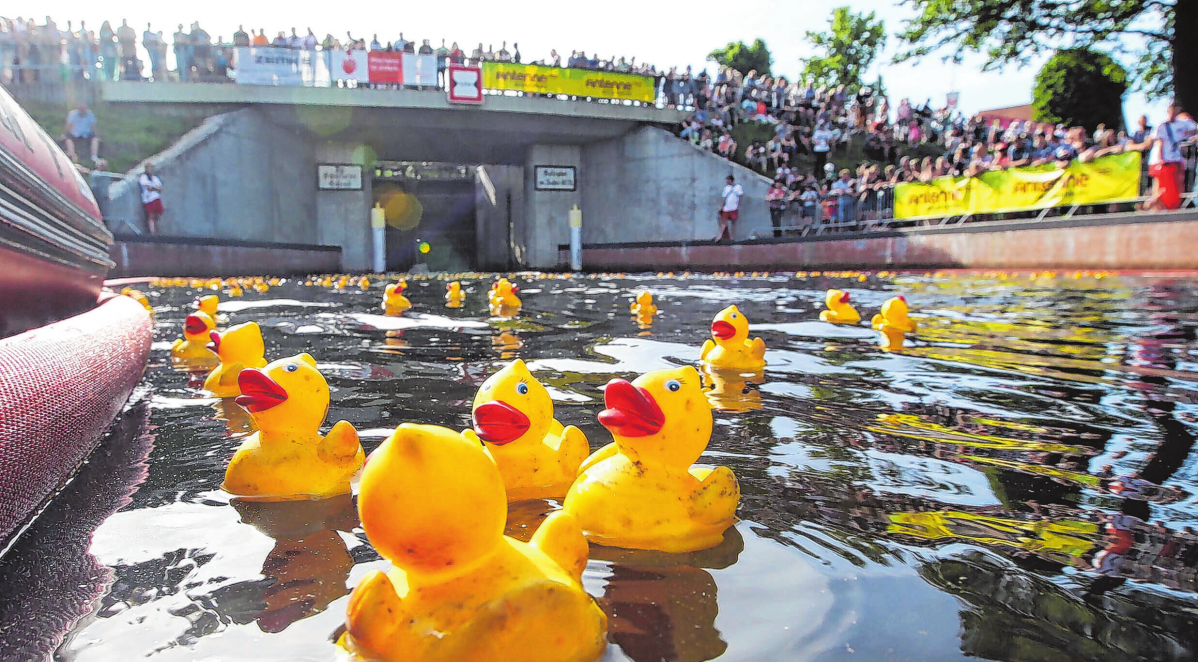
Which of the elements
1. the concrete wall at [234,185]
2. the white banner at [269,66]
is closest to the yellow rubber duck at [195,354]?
the concrete wall at [234,185]

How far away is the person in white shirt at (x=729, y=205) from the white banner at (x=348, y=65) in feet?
37.5

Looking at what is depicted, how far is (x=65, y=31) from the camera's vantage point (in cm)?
2153

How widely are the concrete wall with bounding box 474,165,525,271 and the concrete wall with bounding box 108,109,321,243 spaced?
889 centimetres

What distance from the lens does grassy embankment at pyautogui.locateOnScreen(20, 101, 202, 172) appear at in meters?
21.0

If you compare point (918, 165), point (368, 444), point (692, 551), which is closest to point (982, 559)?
point (692, 551)

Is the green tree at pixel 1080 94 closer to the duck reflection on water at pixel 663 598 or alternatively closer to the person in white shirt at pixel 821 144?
the person in white shirt at pixel 821 144

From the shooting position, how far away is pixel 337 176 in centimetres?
2847

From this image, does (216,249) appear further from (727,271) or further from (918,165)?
(918,165)

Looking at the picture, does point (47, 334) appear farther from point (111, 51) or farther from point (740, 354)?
point (111, 51)

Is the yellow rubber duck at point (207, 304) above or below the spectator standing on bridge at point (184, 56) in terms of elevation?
below

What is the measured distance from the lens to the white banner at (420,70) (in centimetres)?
2403

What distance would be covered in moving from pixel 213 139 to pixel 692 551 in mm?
23679

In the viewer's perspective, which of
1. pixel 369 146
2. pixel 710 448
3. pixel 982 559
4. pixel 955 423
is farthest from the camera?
pixel 369 146

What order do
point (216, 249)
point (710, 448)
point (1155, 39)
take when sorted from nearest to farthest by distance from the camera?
point (710, 448) → point (216, 249) → point (1155, 39)
